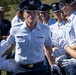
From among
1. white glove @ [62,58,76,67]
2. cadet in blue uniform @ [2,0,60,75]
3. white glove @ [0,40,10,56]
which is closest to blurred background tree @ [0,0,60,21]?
white glove @ [0,40,10,56]

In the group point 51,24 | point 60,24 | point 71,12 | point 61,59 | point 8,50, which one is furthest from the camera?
point 51,24

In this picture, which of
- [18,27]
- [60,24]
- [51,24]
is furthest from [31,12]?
[51,24]

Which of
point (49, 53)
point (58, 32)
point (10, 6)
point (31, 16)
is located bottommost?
point (49, 53)

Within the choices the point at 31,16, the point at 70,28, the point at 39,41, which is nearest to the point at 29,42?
the point at 39,41

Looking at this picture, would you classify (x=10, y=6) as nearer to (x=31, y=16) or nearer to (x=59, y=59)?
(x=59, y=59)

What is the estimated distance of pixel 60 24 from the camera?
8.73 meters

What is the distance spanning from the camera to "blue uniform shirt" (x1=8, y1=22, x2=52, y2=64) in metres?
6.01

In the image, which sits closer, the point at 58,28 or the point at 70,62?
the point at 70,62

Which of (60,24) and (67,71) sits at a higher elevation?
(60,24)

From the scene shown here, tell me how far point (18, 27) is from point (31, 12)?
345 millimetres

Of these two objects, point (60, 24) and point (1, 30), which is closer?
point (60, 24)

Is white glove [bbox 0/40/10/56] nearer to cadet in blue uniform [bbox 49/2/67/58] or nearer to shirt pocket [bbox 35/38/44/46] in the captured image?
shirt pocket [bbox 35/38/44/46]

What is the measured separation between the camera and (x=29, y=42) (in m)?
6.00

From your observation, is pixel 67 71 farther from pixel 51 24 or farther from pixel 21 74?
pixel 51 24
